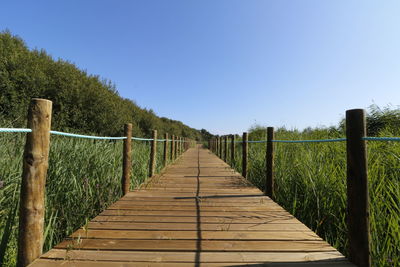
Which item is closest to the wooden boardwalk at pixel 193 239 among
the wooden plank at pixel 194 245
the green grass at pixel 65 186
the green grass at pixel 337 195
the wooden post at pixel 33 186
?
the wooden plank at pixel 194 245

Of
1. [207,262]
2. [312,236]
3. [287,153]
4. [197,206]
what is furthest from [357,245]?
[287,153]

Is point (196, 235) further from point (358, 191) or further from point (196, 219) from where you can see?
point (358, 191)

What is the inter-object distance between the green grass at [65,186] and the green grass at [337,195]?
2359mm

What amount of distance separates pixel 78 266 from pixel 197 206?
150 cm

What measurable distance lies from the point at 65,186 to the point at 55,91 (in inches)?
244

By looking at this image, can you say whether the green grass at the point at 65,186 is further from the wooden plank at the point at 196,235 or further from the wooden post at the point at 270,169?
the wooden post at the point at 270,169

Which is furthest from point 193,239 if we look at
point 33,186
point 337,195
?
point 337,195

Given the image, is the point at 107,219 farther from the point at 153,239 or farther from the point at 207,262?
the point at 207,262

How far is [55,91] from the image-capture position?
294 inches

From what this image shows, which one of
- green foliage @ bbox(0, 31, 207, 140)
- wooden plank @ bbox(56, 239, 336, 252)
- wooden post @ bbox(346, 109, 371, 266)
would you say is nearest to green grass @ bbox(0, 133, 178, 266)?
wooden plank @ bbox(56, 239, 336, 252)

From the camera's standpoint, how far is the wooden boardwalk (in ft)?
4.68

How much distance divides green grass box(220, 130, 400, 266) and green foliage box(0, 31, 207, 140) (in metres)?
6.14

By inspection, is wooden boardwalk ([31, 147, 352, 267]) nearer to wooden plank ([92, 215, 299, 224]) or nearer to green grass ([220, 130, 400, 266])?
wooden plank ([92, 215, 299, 224])

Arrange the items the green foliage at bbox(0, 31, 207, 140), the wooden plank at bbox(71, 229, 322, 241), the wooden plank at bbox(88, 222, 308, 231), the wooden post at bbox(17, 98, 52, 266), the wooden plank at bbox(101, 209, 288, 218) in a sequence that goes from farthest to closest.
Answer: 1. the green foliage at bbox(0, 31, 207, 140)
2. the wooden plank at bbox(101, 209, 288, 218)
3. the wooden plank at bbox(88, 222, 308, 231)
4. the wooden plank at bbox(71, 229, 322, 241)
5. the wooden post at bbox(17, 98, 52, 266)
